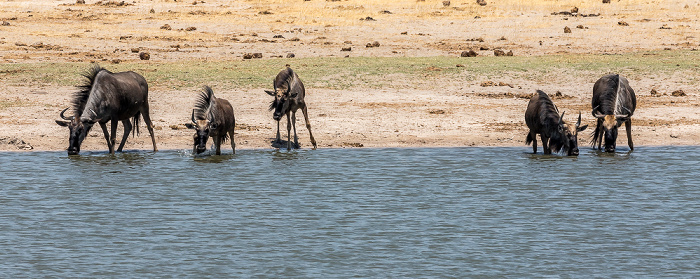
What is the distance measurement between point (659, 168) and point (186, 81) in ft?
42.3

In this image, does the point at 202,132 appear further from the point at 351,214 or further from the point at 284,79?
the point at 351,214

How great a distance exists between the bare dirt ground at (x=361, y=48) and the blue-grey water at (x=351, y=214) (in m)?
1.86

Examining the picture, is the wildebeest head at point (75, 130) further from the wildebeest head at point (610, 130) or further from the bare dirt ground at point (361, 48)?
the wildebeest head at point (610, 130)

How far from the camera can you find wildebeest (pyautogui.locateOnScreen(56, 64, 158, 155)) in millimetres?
18672

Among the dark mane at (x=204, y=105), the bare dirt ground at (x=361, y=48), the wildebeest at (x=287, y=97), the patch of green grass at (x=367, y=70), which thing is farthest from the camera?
the patch of green grass at (x=367, y=70)

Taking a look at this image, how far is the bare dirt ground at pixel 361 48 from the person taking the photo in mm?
22109

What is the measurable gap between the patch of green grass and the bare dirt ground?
51cm

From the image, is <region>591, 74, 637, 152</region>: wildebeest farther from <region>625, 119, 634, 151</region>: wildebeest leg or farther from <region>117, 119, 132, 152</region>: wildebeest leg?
<region>117, 119, 132, 152</region>: wildebeest leg

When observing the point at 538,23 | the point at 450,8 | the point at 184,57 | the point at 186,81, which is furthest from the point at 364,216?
the point at 450,8

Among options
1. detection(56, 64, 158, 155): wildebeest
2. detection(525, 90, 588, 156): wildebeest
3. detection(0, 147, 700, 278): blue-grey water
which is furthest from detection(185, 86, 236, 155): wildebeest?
detection(525, 90, 588, 156): wildebeest

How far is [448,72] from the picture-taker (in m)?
27.6

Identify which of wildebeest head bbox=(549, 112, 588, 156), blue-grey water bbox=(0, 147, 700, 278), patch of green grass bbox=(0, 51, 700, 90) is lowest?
blue-grey water bbox=(0, 147, 700, 278)

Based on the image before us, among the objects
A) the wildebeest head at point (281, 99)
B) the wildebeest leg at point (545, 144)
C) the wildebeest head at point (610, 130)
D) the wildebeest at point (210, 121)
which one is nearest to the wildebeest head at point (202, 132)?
the wildebeest at point (210, 121)

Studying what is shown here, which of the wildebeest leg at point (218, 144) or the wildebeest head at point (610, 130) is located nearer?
the wildebeest head at point (610, 130)
